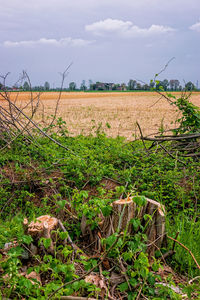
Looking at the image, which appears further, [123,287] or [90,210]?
[90,210]

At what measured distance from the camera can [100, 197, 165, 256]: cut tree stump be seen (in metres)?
2.48

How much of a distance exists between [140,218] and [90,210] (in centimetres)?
47

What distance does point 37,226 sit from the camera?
2.47 m

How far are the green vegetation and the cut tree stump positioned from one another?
71 millimetres

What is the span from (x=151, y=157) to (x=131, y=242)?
2948mm

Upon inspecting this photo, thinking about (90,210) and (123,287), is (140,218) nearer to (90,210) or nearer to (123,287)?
(90,210)

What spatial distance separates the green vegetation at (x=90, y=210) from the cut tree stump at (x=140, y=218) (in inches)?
2.8

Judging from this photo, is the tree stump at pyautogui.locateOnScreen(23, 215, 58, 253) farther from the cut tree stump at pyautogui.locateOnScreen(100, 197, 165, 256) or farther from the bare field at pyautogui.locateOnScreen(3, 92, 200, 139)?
the bare field at pyautogui.locateOnScreen(3, 92, 200, 139)

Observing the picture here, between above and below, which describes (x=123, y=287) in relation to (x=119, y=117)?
below

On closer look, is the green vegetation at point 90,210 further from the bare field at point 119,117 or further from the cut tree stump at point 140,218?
the bare field at point 119,117

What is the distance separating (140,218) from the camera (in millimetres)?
2596

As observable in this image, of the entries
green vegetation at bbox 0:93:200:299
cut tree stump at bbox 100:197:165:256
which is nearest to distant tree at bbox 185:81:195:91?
green vegetation at bbox 0:93:200:299

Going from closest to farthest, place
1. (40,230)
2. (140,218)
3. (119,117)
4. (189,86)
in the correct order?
(40,230) < (140,218) < (189,86) < (119,117)

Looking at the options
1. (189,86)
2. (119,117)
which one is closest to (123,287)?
(189,86)
